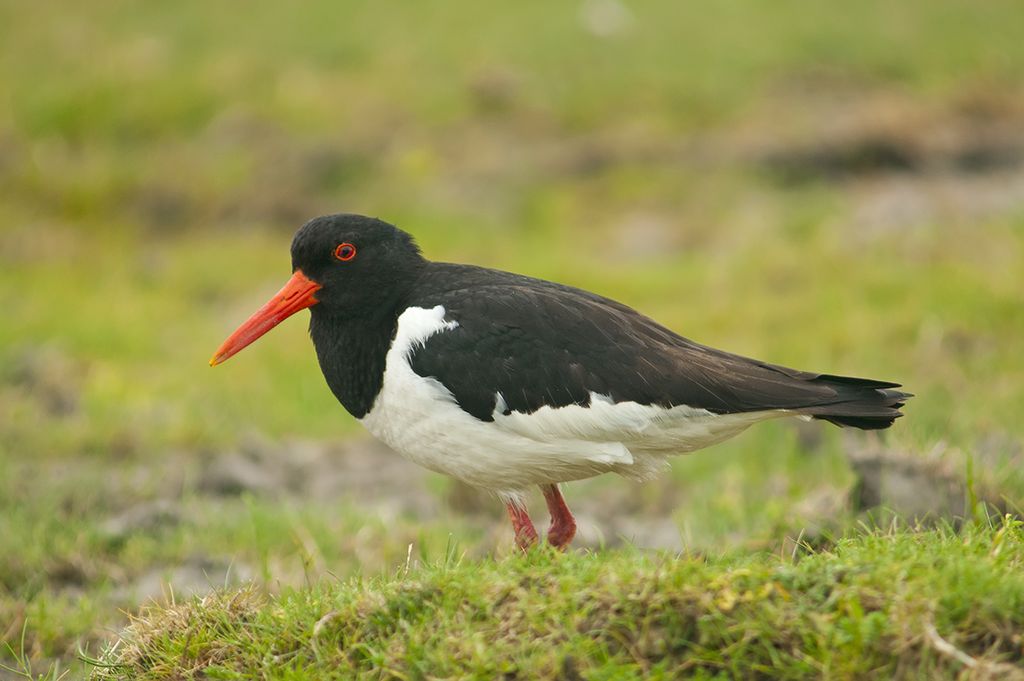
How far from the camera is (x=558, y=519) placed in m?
5.54

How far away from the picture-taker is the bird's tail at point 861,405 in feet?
16.6

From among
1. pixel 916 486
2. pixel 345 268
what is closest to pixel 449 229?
pixel 345 268

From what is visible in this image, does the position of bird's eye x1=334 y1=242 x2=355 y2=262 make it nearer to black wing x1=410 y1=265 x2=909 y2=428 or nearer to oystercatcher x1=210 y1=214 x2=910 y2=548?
oystercatcher x1=210 y1=214 x2=910 y2=548

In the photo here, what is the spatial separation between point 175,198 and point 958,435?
9568mm

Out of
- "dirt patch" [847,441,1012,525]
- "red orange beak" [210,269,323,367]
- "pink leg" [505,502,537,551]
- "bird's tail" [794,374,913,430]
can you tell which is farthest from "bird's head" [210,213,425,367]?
"dirt patch" [847,441,1012,525]

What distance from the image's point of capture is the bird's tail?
507cm

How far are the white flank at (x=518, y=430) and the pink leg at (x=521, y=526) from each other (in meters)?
0.14

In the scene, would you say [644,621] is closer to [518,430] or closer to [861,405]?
[518,430]

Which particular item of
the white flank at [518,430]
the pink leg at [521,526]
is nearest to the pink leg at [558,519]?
the pink leg at [521,526]

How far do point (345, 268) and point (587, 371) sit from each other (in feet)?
3.86

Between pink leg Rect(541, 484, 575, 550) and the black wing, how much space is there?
0.60 m

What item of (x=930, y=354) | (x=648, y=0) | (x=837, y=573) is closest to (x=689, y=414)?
(x=837, y=573)

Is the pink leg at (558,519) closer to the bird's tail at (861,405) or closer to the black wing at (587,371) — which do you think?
the black wing at (587,371)

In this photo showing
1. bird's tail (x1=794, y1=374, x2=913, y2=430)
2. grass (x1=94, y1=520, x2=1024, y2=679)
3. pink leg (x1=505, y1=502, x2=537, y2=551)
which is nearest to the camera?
grass (x1=94, y1=520, x2=1024, y2=679)
